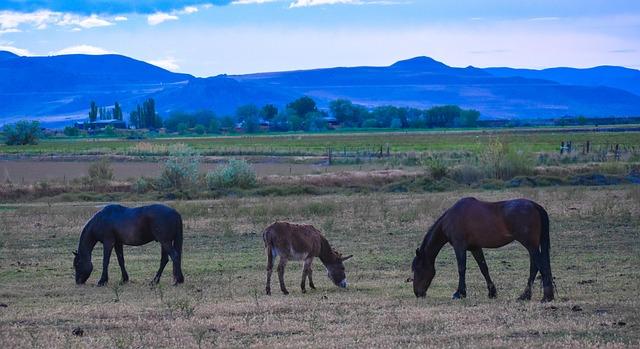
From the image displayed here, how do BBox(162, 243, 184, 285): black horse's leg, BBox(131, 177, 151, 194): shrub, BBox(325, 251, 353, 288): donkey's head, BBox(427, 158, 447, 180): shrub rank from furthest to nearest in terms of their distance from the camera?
BBox(427, 158, 447, 180): shrub < BBox(131, 177, 151, 194): shrub < BBox(162, 243, 184, 285): black horse's leg < BBox(325, 251, 353, 288): donkey's head

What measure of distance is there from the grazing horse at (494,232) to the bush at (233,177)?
3310 cm

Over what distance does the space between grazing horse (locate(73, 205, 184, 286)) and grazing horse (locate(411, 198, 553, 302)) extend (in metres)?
5.34

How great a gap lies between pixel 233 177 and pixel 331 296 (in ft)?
108

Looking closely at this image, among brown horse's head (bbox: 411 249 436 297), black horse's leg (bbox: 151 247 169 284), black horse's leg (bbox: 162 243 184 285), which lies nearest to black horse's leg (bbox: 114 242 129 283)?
black horse's leg (bbox: 151 247 169 284)

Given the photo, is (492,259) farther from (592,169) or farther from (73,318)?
(592,169)

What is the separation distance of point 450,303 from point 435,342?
152 inches

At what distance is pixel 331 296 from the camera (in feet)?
54.4

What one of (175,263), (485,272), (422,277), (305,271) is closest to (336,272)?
(305,271)

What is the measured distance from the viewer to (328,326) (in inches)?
509

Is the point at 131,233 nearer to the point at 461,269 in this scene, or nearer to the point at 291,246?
the point at 291,246

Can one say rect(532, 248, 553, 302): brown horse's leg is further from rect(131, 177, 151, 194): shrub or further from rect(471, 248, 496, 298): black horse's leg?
rect(131, 177, 151, 194): shrub

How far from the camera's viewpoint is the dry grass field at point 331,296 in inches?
477

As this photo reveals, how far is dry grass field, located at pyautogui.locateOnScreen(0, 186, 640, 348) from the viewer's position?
39.8ft

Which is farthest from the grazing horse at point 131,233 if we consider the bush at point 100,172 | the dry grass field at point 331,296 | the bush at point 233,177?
the bush at point 100,172
